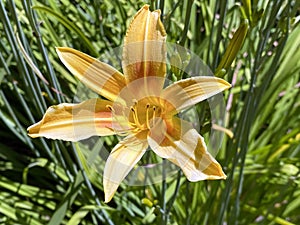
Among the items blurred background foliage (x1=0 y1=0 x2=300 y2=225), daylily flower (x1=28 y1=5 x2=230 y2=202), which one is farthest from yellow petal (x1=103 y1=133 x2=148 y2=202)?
blurred background foliage (x1=0 y1=0 x2=300 y2=225)

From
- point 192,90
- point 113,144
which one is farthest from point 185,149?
point 113,144

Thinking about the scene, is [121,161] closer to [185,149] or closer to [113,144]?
[185,149]

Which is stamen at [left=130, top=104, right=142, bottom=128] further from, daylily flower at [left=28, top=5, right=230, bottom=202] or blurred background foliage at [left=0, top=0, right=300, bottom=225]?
blurred background foliage at [left=0, top=0, right=300, bottom=225]

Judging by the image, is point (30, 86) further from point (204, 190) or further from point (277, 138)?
point (277, 138)

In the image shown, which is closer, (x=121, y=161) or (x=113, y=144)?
(x=121, y=161)

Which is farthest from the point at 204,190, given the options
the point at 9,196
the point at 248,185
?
the point at 9,196

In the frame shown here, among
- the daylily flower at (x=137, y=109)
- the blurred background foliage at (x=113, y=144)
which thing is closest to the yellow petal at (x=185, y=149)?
the daylily flower at (x=137, y=109)
